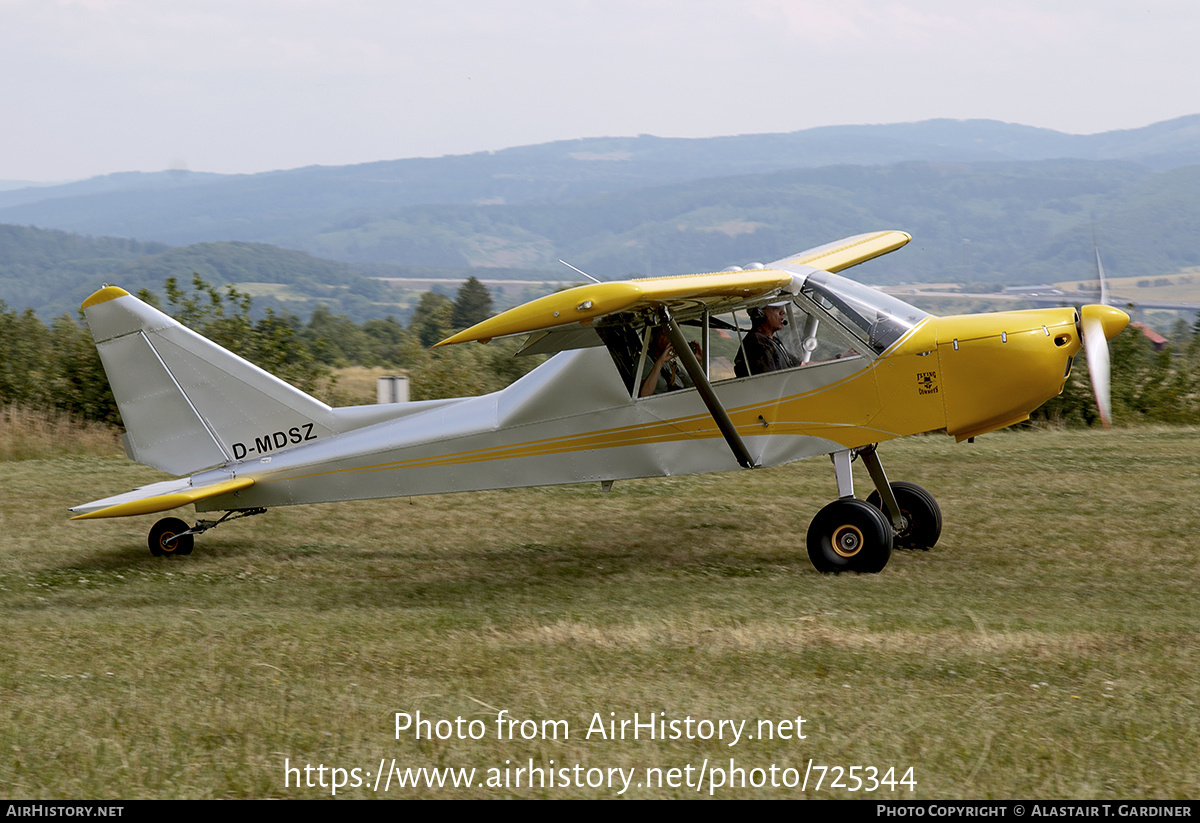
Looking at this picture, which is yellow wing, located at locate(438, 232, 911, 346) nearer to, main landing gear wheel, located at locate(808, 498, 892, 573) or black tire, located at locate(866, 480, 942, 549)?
main landing gear wheel, located at locate(808, 498, 892, 573)

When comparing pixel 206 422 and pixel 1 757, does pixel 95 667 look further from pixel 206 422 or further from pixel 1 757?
pixel 206 422

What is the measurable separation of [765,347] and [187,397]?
564 cm

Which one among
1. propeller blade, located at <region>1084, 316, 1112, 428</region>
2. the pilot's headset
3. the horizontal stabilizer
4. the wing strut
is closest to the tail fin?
the horizontal stabilizer

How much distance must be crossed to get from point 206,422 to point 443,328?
26119 mm

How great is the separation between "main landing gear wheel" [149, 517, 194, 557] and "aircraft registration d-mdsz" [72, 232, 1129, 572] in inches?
0.6

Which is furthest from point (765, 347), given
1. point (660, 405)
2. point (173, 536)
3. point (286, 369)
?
point (286, 369)

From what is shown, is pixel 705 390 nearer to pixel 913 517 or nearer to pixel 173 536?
pixel 913 517

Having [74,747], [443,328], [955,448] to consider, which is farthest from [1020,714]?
[443,328]

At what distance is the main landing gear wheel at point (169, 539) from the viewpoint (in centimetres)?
1003

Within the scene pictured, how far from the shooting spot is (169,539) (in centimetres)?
1002

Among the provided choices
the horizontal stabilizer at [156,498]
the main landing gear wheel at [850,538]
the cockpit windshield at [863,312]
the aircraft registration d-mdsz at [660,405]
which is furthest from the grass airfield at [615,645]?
the cockpit windshield at [863,312]

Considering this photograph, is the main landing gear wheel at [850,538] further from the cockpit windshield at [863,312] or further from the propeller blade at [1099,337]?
the propeller blade at [1099,337]

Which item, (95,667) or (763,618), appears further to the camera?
Result: (763,618)

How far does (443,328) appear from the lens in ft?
118
